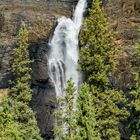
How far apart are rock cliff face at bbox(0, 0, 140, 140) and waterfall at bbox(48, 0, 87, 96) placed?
101 cm

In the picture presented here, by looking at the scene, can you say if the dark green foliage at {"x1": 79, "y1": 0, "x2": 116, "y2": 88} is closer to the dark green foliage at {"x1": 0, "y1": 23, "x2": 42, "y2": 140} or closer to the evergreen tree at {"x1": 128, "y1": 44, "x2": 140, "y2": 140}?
the evergreen tree at {"x1": 128, "y1": 44, "x2": 140, "y2": 140}

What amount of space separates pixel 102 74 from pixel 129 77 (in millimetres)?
7660

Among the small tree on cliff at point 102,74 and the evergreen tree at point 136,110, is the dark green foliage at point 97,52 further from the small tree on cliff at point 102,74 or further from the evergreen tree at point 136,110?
the evergreen tree at point 136,110

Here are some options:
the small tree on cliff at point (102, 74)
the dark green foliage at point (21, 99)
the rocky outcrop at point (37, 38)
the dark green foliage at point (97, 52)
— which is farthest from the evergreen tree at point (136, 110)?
the rocky outcrop at point (37, 38)

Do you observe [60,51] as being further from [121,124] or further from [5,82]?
[121,124]

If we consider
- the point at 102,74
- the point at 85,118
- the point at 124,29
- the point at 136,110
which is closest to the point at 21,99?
the point at 102,74

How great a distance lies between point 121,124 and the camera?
56.6 m

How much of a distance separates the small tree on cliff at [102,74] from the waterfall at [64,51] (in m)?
9.51

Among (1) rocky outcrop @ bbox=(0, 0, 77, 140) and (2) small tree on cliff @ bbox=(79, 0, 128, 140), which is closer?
(2) small tree on cliff @ bbox=(79, 0, 128, 140)

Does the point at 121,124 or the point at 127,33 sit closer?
the point at 121,124

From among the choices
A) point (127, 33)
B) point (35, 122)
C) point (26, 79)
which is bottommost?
point (35, 122)

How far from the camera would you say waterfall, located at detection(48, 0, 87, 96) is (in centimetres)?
6488

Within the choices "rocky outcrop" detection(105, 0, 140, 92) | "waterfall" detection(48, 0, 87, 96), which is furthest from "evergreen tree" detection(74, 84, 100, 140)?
"waterfall" detection(48, 0, 87, 96)

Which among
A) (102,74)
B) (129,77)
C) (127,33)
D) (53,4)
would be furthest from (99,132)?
(53,4)
